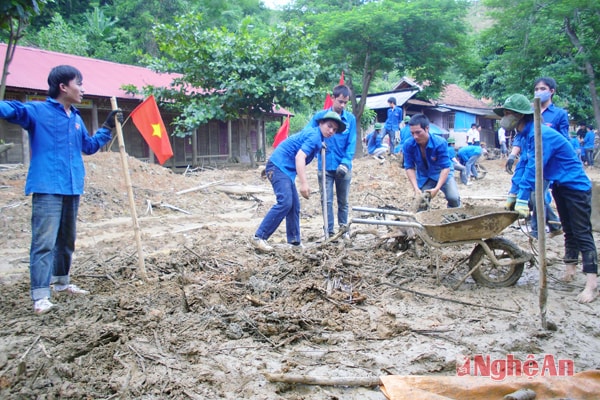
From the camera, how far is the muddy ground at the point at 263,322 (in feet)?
8.43

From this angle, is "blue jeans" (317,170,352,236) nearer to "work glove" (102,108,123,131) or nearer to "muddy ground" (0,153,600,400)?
"muddy ground" (0,153,600,400)

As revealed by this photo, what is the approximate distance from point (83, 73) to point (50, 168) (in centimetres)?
1384

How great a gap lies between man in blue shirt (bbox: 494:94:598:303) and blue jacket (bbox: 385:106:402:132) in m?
10.9

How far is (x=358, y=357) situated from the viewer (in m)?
2.84

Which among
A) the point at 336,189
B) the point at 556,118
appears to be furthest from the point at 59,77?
the point at 556,118

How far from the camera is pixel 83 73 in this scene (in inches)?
609

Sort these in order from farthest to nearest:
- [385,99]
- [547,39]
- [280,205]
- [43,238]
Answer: [385,99]
[547,39]
[280,205]
[43,238]

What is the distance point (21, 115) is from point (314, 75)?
42.2ft

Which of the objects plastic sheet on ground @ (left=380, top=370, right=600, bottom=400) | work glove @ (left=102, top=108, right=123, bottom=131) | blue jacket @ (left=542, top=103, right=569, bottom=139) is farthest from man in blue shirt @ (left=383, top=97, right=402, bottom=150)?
plastic sheet on ground @ (left=380, top=370, right=600, bottom=400)

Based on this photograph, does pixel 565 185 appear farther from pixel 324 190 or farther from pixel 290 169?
pixel 290 169

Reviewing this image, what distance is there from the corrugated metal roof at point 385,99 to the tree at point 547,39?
6.69m

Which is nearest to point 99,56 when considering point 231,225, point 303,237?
point 231,225

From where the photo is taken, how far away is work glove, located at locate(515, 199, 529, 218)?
3.82 metres

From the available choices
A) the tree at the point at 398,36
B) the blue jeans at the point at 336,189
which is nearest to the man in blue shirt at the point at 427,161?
the blue jeans at the point at 336,189
